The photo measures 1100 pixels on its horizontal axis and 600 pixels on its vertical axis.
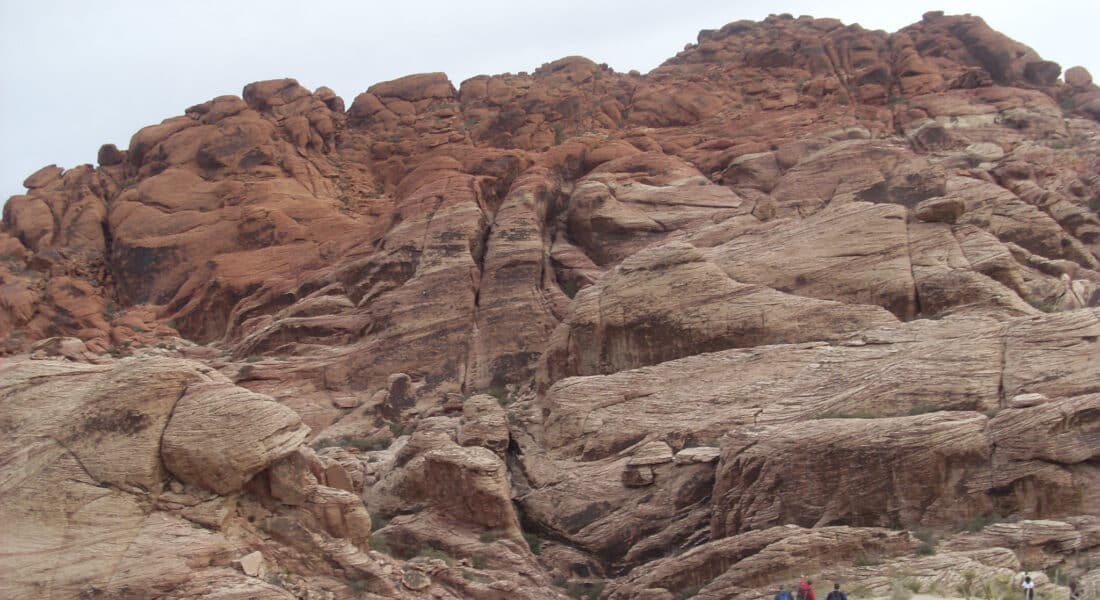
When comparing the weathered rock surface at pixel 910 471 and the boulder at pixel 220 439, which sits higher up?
the boulder at pixel 220 439

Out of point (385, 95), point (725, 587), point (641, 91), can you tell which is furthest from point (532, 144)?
point (725, 587)

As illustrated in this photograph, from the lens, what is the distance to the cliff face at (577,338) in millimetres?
20016

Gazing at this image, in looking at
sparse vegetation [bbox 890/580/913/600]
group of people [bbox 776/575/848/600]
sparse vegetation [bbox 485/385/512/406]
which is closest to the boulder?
group of people [bbox 776/575/848/600]

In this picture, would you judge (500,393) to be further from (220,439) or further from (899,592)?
(899,592)

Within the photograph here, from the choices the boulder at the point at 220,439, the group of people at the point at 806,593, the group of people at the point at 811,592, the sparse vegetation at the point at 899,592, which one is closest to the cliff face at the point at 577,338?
the boulder at the point at 220,439

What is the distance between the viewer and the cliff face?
2002 cm

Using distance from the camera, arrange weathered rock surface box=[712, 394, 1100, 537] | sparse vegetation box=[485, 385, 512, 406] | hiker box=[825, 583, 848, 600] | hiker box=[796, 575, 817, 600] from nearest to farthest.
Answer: hiker box=[825, 583, 848, 600] < hiker box=[796, 575, 817, 600] < weathered rock surface box=[712, 394, 1100, 537] < sparse vegetation box=[485, 385, 512, 406]

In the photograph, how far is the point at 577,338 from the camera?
3164cm

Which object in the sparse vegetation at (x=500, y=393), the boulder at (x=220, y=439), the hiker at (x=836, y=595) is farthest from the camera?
the sparse vegetation at (x=500, y=393)

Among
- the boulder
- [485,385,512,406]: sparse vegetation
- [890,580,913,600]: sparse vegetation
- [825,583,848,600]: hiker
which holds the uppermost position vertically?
the boulder

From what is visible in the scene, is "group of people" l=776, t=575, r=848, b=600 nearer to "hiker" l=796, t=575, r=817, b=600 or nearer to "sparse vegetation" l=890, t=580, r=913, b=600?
"hiker" l=796, t=575, r=817, b=600

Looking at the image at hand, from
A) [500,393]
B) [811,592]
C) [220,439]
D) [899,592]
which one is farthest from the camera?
[500,393]

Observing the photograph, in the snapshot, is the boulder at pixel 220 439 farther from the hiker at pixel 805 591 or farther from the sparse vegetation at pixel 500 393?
the sparse vegetation at pixel 500 393

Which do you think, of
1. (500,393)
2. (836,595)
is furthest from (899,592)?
(500,393)
